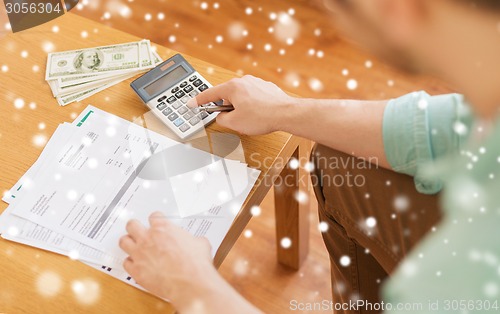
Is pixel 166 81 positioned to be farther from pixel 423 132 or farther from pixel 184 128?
pixel 423 132

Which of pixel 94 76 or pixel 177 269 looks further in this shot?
pixel 94 76

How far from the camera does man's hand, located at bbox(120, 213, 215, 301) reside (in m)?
0.87

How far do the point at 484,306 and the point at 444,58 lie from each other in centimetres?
32

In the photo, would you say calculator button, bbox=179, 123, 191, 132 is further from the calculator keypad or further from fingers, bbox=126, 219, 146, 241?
fingers, bbox=126, 219, 146, 241

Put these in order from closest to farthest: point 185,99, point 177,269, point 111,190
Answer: point 177,269 → point 111,190 → point 185,99

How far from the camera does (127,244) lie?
0.92 m

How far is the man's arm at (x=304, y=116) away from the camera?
39.2 inches

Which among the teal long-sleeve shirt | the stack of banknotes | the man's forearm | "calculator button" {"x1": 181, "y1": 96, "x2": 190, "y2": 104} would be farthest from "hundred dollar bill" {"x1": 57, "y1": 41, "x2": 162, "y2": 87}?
the teal long-sleeve shirt

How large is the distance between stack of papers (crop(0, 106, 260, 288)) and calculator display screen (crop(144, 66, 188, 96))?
0.25ft

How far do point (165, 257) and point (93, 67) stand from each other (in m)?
0.47

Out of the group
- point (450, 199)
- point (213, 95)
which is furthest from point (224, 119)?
point (450, 199)

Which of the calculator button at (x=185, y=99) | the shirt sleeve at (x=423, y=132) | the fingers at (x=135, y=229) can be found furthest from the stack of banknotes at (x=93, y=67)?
the shirt sleeve at (x=423, y=132)

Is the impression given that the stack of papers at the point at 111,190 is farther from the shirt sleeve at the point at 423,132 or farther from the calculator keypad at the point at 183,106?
the shirt sleeve at the point at 423,132

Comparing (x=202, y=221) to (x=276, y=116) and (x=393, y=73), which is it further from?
(x=393, y=73)
